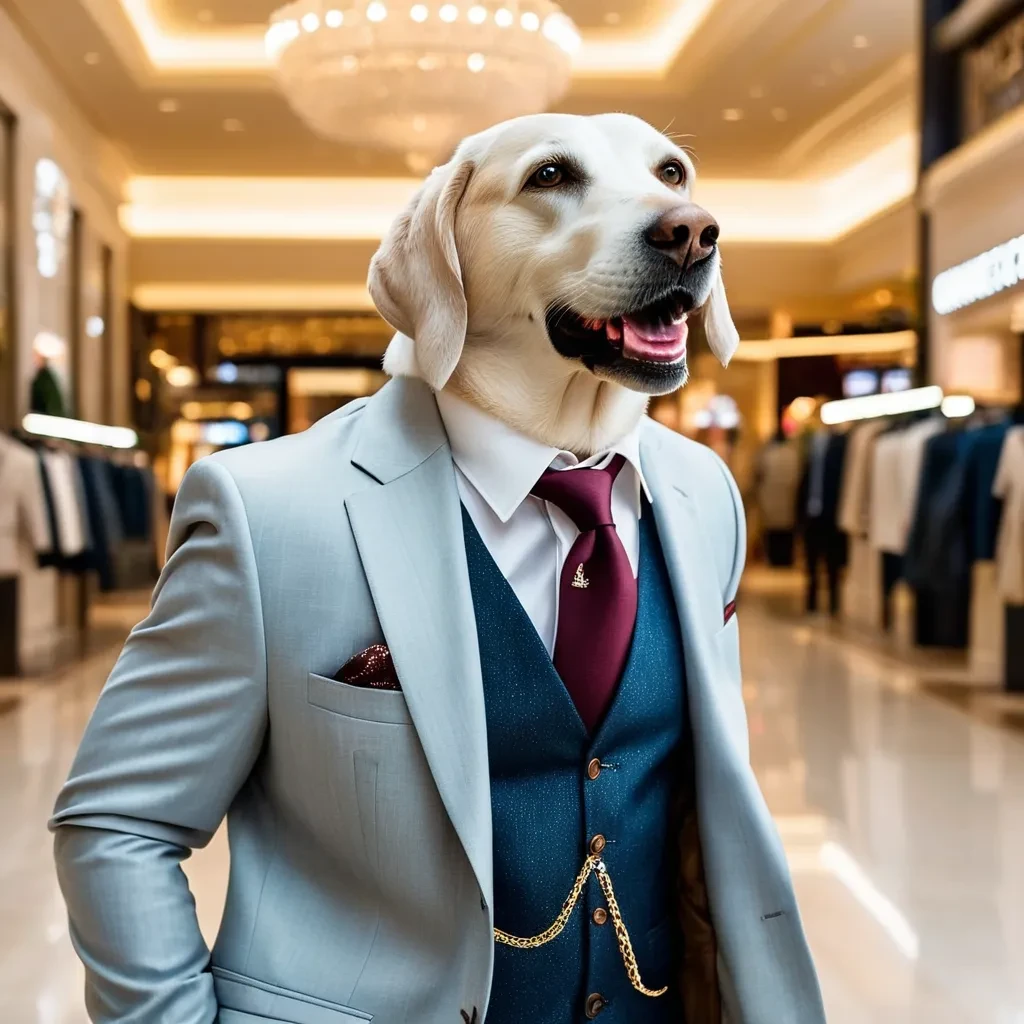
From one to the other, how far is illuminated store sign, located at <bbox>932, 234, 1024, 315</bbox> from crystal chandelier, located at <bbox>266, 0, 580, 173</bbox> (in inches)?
122

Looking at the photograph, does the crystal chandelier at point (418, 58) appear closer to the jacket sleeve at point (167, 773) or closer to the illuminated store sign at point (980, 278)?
the illuminated store sign at point (980, 278)

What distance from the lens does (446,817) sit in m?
1.12

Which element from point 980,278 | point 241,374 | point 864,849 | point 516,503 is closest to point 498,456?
point 516,503

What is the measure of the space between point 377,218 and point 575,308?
627 inches

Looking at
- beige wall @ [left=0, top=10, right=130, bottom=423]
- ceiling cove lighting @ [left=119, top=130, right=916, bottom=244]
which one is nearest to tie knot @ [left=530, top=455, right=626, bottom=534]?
beige wall @ [left=0, top=10, right=130, bottom=423]

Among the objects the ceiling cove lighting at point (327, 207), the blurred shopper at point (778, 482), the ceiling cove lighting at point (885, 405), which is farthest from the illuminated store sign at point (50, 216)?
the ceiling cove lighting at point (885, 405)

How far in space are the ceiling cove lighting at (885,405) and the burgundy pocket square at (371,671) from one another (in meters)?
8.78

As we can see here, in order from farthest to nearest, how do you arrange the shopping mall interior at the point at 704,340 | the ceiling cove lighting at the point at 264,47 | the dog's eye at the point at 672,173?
the ceiling cove lighting at the point at 264,47
the shopping mall interior at the point at 704,340
the dog's eye at the point at 672,173

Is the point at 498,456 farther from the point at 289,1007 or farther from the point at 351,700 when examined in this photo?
the point at 289,1007

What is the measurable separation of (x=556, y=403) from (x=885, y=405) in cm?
1014

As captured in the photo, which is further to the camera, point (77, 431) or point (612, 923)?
point (77, 431)

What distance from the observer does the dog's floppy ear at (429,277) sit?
119 cm

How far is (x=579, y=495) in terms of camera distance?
1.22 m

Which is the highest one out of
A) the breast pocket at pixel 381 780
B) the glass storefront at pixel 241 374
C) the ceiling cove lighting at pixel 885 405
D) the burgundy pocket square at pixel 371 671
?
the glass storefront at pixel 241 374
